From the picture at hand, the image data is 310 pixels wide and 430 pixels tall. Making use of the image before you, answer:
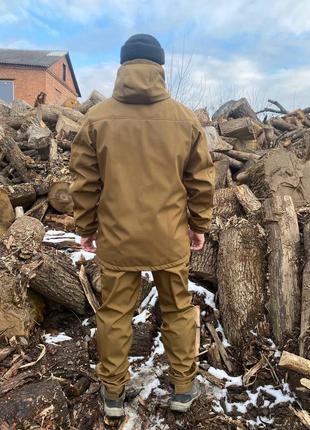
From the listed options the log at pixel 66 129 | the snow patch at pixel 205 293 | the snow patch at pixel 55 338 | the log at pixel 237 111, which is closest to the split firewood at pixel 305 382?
the snow patch at pixel 205 293

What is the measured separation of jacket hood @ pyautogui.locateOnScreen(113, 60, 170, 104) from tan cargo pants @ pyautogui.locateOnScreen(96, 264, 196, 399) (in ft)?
3.35

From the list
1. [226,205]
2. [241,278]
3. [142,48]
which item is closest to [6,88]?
[226,205]

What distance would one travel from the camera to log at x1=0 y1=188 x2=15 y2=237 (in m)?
4.47

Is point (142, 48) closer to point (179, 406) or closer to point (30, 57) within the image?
point (179, 406)

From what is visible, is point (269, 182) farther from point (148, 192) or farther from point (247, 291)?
point (148, 192)

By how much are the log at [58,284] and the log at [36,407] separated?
0.92 m

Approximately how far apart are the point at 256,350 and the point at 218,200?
1.91 m

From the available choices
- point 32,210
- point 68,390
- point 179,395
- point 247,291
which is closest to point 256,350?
point 247,291

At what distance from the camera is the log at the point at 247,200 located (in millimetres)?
4301

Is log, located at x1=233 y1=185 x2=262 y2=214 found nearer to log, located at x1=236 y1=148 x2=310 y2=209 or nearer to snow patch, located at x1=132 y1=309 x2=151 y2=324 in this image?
log, located at x1=236 y1=148 x2=310 y2=209

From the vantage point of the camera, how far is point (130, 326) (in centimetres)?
258

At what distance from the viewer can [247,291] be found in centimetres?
332

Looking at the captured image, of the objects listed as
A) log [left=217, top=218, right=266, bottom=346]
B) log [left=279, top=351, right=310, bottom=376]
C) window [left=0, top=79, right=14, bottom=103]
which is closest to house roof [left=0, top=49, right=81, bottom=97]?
window [left=0, top=79, right=14, bottom=103]

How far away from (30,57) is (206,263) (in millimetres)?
32754
